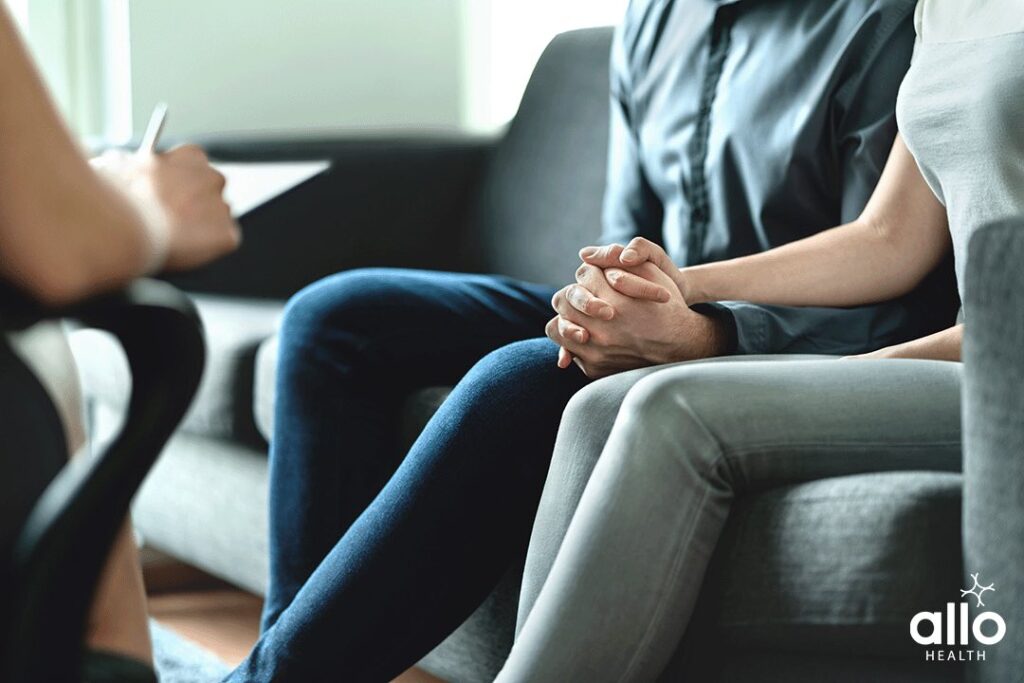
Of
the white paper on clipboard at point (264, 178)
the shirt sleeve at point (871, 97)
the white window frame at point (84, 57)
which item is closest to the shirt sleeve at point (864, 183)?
the shirt sleeve at point (871, 97)

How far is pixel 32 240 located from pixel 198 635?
5.09 ft

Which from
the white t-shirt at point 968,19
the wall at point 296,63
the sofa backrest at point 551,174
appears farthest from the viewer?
the wall at point 296,63

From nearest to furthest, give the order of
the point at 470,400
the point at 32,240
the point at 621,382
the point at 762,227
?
1. the point at 32,240
2. the point at 621,382
3. the point at 470,400
4. the point at 762,227

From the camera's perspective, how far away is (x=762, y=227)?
1520mm

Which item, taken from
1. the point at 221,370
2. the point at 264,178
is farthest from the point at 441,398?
the point at 264,178

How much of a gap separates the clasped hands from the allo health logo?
0.42 meters

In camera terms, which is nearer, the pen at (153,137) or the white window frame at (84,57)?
the pen at (153,137)

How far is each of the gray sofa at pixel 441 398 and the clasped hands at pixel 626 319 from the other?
256 millimetres

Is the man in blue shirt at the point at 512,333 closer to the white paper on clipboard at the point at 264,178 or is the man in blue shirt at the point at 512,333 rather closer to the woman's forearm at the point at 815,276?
the woman's forearm at the point at 815,276

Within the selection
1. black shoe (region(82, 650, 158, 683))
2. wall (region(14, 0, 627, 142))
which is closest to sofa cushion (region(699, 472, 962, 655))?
black shoe (region(82, 650, 158, 683))

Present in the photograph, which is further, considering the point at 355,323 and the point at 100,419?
the point at 100,419

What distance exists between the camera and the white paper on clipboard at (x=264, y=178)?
2.28 m

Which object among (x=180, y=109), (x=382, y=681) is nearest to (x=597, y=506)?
(x=382, y=681)

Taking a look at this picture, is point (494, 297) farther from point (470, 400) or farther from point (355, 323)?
point (470, 400)
